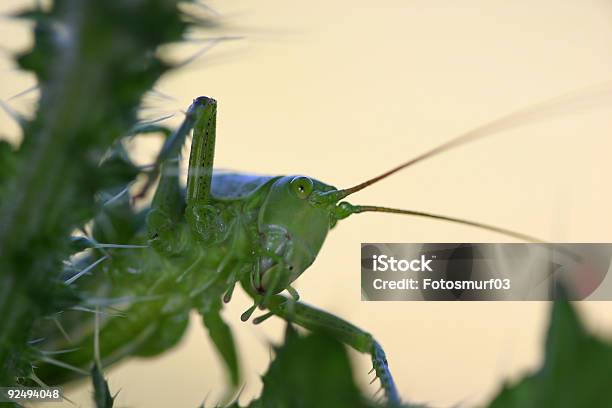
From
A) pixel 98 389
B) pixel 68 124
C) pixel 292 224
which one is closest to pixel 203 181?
pixel 292 224

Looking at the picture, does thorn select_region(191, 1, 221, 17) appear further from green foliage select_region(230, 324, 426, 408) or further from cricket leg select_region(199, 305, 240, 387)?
cricket leg select_region(199, 305, 240, 387)

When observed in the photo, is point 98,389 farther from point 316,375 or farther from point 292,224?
point 292,224

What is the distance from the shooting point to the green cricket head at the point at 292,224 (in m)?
0.89

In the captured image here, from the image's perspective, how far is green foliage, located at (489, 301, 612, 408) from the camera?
0.33 feet

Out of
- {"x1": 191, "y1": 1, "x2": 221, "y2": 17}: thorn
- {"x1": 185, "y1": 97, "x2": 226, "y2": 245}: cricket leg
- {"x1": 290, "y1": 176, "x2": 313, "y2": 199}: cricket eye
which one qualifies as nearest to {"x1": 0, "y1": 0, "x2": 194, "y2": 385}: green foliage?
{"x1": 191, "y1": 1, "x2": 221, "y2": 17}: thorn

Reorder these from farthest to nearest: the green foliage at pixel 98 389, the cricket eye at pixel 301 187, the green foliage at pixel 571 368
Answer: the cricket eye at pixel 301 187
the green foliage at pixel 98 389
the green foliage at pixel 571 368

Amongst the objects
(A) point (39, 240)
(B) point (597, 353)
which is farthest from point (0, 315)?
(B) point (597, 353)

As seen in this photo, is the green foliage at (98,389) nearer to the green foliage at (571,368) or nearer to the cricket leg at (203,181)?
the green foliage at (571,368)

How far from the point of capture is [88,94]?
13 centimetres

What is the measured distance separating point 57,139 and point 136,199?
2.81 ft

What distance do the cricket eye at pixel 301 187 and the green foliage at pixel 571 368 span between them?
0.85 meters

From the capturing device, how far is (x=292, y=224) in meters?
0.94

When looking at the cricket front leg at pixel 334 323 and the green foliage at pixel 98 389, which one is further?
the cricket front leg at pixel 334 323

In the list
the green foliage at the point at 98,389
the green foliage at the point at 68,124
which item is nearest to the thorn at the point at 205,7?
the green foliage at the point at 68,124
